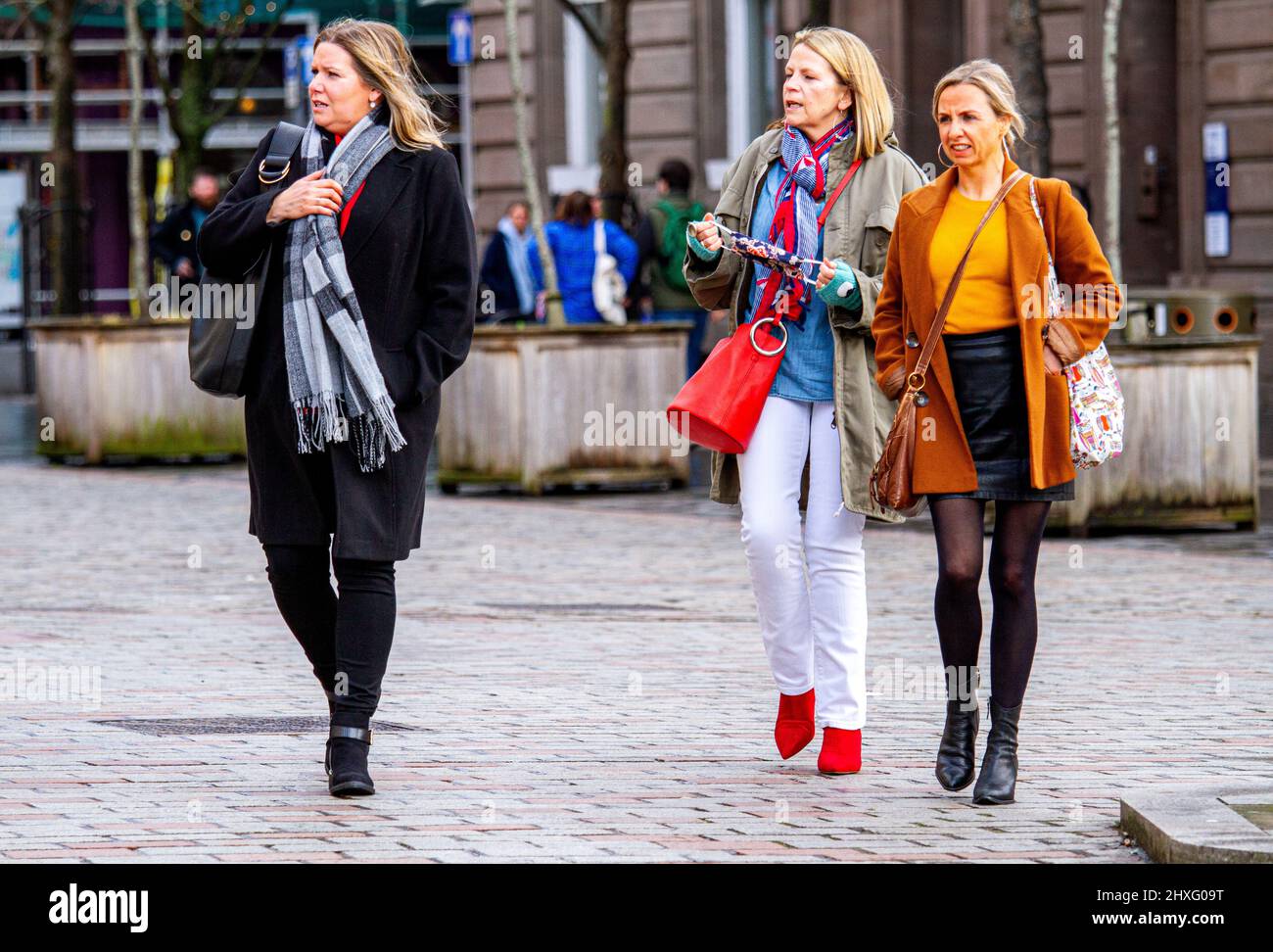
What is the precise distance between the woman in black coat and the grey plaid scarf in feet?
0.07

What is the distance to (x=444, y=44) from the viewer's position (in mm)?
36844

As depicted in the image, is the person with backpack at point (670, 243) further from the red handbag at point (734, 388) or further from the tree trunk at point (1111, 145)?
the red handbag at point (734, 388)

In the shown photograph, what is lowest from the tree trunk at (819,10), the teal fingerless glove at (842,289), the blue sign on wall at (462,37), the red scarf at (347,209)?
the teal fingerless glove at (842,289)

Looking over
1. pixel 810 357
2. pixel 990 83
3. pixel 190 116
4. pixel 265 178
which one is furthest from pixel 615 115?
pixel 990 83

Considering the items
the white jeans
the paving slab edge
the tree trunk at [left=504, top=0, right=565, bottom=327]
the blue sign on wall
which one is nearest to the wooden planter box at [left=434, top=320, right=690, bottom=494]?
the tree trunk at [left=504, top=0, right=565, bottom=327]

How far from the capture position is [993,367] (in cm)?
575

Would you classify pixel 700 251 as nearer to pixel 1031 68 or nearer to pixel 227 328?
pixel 227 328

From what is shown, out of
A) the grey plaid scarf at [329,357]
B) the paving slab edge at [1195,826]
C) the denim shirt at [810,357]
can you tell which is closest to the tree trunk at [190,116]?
the denim shirt at [810,357]

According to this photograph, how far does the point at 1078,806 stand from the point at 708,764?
1030mm

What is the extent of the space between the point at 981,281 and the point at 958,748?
1093 millimetres

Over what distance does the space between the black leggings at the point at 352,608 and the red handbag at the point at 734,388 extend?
0.84 meters

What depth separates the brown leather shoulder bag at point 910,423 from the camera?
5719 millimetres

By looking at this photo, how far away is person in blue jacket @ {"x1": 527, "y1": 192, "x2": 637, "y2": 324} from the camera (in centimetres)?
1684
